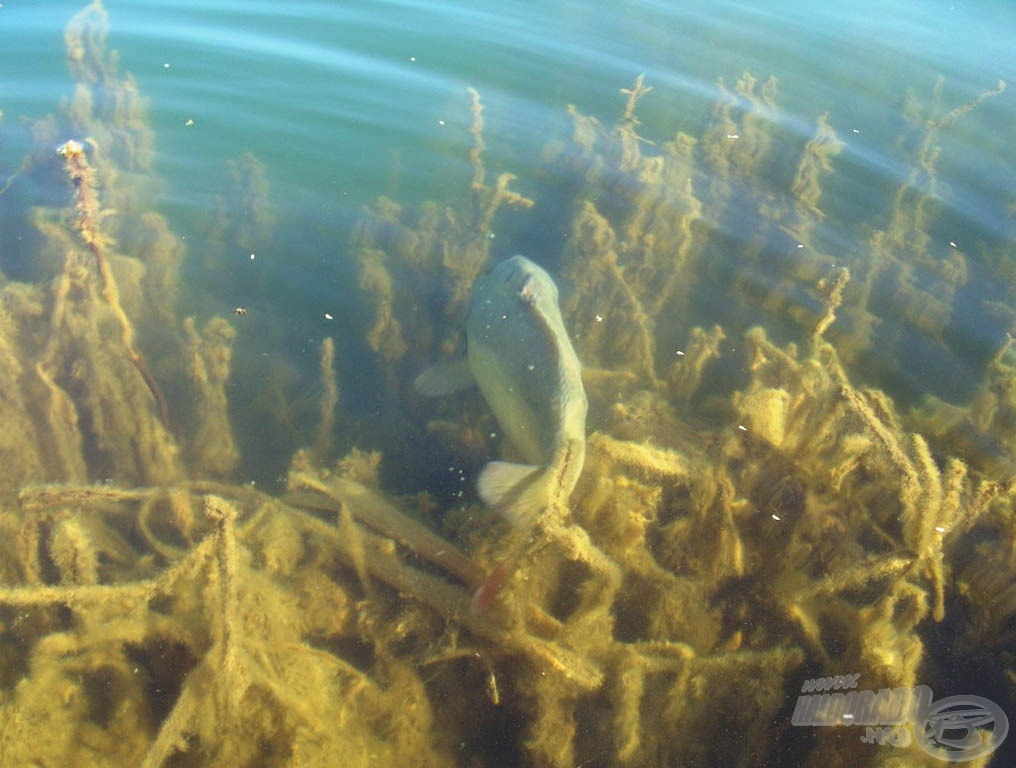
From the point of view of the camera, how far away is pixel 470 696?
11.2 ft

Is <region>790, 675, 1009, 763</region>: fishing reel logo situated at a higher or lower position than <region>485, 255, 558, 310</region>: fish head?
lower

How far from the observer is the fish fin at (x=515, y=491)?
3.38 metres

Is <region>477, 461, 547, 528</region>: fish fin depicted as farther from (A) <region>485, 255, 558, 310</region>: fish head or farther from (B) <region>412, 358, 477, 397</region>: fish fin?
(B) <region>412, 358, 477, 397</region>: fish fin

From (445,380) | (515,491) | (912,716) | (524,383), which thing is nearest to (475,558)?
(515,491)

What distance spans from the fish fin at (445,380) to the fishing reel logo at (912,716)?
3.19 m

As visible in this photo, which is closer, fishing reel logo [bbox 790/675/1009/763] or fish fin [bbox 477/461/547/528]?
fishing reel logo [bbox 790/675/1009/763]

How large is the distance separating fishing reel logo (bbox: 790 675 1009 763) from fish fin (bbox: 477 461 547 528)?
5.37 ft

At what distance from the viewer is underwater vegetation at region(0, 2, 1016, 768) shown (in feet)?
10.1

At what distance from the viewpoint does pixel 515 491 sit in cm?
352

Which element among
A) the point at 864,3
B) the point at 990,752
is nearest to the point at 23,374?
the point at 990,752

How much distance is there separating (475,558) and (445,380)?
193 cm

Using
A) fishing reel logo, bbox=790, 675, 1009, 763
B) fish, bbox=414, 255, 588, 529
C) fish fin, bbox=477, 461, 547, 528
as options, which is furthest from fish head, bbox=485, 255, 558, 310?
fishing reel logo, bbox=790, 675, 1009, 763

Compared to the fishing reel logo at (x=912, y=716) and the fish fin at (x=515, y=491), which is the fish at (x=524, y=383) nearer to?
the fish fin at (x=515, y=491)

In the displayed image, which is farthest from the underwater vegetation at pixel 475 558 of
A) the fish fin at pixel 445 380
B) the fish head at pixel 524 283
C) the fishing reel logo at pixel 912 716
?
the fish head at pixel 524 283
